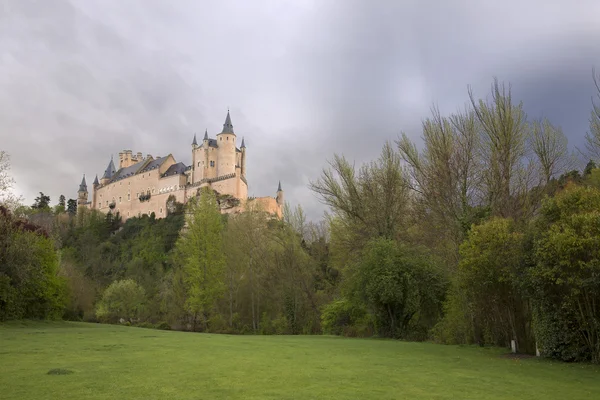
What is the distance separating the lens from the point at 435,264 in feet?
86.0

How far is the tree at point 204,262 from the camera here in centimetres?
4038

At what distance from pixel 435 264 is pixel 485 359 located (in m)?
10.3

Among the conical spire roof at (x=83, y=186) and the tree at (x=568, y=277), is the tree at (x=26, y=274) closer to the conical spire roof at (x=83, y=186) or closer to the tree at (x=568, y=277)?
the tree at (x=568, y=277)

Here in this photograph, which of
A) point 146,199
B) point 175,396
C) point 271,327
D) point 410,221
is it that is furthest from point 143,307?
point 146,199

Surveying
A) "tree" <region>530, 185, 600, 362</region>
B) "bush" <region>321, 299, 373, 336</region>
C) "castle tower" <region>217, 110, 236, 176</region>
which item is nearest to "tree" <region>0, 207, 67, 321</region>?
"bush" <region>321, 299, 373, 336</region>

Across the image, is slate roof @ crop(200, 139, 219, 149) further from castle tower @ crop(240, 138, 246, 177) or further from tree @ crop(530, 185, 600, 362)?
tree @ crop(530, 185, 600, 362)

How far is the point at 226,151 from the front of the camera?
97562 mm

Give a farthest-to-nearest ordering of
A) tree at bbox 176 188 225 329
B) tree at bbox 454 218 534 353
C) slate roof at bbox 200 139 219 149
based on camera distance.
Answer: slate roof at bbox 200 139 219 149
tree at bbox 176 188 225 329
tree at bbox 454 218 534 353

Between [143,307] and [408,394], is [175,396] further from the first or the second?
[143,307]

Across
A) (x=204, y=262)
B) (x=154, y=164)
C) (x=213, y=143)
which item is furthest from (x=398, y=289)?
(x=154, y=164)

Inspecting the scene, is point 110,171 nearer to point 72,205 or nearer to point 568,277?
point 72,205

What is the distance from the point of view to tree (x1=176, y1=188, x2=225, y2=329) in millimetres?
40375

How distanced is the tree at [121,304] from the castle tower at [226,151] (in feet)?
156

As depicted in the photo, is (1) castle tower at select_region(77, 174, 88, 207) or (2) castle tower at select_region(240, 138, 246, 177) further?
(1) castle tower at select_region(77, 174, 88, 207)
